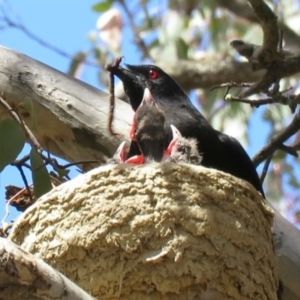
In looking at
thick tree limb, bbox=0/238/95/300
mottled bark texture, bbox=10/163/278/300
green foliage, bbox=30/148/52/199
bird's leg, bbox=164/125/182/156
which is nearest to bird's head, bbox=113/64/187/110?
bird's leg, bbox=164/125/182/156

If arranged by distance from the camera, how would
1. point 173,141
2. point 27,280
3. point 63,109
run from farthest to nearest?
point 63,109, point 173,141, point 27,280

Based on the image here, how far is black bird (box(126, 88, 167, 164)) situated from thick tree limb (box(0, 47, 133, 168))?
172mm

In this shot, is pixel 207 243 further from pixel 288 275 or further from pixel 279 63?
pixel 279 63

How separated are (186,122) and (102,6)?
8.76 feet

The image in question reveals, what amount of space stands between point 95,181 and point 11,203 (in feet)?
2.39

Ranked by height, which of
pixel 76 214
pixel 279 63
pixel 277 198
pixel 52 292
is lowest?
pixel 277 198

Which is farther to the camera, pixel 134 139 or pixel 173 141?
pixel 134 139

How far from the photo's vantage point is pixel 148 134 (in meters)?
4.00

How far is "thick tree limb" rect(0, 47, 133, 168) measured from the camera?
429 cm

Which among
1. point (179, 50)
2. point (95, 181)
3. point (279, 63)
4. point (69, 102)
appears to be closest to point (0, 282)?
point (95, 181)

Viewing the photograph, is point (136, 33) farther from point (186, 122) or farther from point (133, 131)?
point (133, 131)

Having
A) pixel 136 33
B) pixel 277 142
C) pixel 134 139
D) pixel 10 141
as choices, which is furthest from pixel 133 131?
pixel 136 33

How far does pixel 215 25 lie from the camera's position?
775cm

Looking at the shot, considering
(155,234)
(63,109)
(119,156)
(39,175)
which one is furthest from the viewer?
(63,109)
